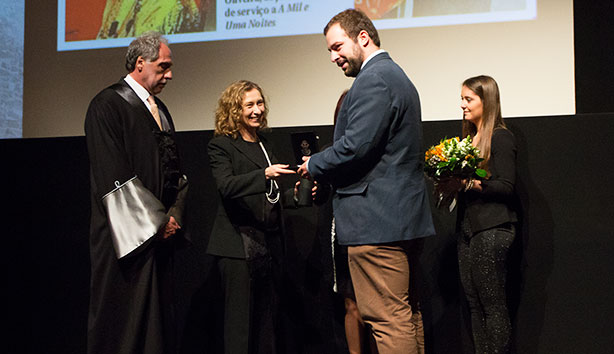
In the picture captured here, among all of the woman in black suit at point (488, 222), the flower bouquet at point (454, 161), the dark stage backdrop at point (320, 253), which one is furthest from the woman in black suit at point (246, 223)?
the woman in black suit at point (488, 222)

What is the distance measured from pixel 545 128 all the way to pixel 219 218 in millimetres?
2015

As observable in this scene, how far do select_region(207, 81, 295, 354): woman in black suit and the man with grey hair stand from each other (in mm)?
347

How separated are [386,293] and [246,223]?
97 cm

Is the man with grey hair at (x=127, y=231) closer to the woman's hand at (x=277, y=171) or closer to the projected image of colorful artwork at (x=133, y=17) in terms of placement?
the woman's hand at (x=277, y=171)

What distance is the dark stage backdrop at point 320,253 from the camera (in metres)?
3.25

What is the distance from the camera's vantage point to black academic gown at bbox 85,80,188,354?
2.39 metres

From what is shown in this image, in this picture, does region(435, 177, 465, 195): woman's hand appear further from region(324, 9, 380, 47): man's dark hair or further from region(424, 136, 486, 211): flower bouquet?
region(324, 9, 380, 47): man's dark hair

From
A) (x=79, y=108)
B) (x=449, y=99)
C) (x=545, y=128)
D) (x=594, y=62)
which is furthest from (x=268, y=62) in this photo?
(x=594, y=62)

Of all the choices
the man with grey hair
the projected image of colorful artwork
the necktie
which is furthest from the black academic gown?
the projected image of colorful artwork

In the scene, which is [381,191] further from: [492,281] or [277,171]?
[492,281]

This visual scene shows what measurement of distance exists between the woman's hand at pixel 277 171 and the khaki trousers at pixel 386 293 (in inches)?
24.0

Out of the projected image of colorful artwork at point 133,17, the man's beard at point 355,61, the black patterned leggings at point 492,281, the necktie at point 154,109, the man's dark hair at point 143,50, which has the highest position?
the projected image of colorful artwork at point 133,17

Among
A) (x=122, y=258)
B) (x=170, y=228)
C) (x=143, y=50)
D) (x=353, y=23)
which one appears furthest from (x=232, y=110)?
(x=122, y=258)

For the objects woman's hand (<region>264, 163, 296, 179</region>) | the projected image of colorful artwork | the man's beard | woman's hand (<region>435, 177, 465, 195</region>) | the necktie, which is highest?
the projected image of colorful artwork
